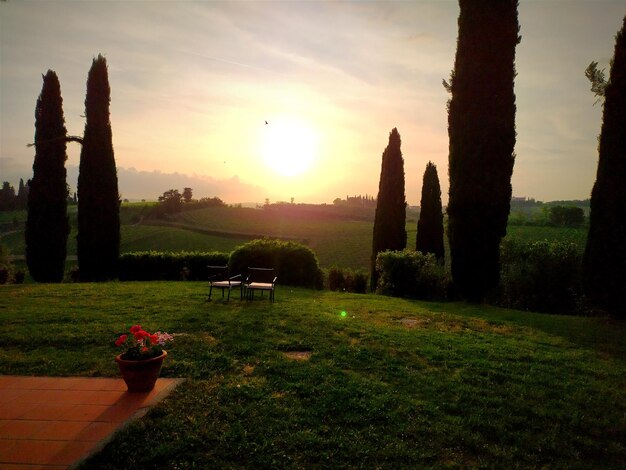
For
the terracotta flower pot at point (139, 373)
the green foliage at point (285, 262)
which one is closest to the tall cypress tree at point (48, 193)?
the green foliage at point (285, 262)

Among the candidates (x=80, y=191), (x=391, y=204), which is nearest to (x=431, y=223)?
(x=391, y=204)

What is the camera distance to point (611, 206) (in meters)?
10.9

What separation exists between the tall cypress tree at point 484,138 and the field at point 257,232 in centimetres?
2072

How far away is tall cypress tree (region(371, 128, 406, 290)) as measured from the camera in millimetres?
22422

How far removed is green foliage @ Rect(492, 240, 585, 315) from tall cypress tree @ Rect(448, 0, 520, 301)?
84 cm

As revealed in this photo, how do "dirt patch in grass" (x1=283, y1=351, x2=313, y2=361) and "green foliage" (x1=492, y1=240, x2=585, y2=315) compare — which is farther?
"green foliage" (x1=492, y1=240, x2=585, y2=315)

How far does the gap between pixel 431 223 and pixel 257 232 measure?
30.0 meters

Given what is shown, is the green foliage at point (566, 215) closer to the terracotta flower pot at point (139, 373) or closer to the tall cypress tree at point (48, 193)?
the tall cypress tree at point (48, 193)

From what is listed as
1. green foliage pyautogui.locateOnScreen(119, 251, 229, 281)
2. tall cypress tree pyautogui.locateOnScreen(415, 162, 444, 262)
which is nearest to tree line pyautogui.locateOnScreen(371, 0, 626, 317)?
tall cypress tree pyautogui.locateOnScreen(415, 162, 444, 262)

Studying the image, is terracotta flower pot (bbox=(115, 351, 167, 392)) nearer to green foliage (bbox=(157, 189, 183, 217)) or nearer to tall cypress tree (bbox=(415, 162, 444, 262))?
tall cypress tree (bbox=(415, 162, 444, 262))

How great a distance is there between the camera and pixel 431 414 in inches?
177

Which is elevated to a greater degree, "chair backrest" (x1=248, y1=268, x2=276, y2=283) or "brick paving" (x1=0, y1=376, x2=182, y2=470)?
"chair backrest" (x1=248, y1=268, x2=276, y2=283)

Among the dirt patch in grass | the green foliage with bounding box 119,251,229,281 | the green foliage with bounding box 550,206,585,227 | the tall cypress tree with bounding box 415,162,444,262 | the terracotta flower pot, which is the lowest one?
the green foliage with bounding box 119,251,229,281

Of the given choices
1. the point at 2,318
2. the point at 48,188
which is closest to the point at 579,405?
the point at 2,318
